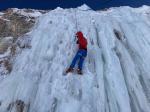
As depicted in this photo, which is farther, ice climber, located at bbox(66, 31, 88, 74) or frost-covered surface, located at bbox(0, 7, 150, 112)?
ice climber, located at bbox(66, 31, 88, 74)

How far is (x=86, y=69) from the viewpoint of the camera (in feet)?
28.2

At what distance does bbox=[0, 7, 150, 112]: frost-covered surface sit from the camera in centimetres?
763

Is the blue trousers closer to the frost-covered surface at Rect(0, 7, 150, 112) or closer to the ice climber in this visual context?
the ice climber

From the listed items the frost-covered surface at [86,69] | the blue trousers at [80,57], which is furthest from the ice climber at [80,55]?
the frost-covered surface at [86,69]

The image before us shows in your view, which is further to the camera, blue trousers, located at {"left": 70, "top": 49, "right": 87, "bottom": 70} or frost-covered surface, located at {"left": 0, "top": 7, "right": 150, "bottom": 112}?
blue trousers, located at {"left": 70, "top": 49, "right": 87, "bottom": 70}

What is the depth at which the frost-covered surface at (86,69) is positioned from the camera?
7.63 metres

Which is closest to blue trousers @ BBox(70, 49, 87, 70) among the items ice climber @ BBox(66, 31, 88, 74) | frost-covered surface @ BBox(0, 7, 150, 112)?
ice climber @ BBox(66, 31, 88, 74)

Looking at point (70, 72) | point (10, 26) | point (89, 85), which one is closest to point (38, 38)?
point (10, 26)

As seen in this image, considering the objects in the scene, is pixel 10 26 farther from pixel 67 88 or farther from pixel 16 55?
pixel 67 88

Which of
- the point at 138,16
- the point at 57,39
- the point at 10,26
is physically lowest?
the point at 57,39

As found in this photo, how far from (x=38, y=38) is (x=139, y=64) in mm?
3188

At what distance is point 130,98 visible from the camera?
26.2 feet

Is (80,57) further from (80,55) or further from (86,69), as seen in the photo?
(86,69)

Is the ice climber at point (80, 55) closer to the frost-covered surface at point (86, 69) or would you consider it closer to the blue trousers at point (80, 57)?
the blue trousers at point (80, 57)
